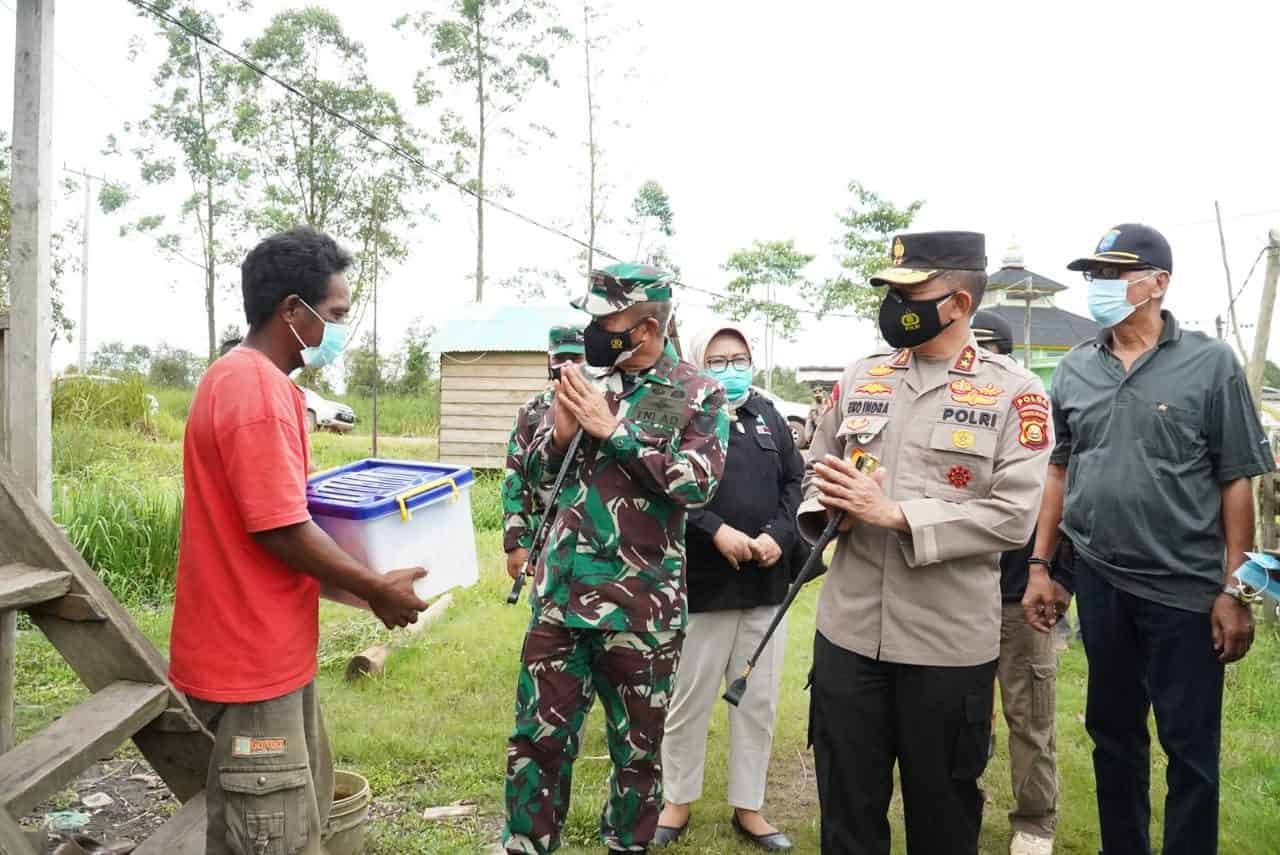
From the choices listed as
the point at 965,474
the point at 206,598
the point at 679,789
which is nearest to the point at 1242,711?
the point at 679,789

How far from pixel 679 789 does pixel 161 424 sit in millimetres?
11892

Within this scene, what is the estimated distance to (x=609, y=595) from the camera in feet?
9.88

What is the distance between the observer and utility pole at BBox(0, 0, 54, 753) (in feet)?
12.2

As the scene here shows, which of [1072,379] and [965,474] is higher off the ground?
[1072,379]

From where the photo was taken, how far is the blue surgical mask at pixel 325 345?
2529mm

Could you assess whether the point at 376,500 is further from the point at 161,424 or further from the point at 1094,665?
the point at 161,424

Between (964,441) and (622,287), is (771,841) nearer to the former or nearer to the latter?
(964,441)

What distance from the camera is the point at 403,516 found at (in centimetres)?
255

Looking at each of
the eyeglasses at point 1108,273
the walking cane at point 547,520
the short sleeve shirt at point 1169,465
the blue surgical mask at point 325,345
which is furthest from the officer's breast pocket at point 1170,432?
the blue surgical mask at point 325,345

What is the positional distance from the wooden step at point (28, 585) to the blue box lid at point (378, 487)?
2.26 feet

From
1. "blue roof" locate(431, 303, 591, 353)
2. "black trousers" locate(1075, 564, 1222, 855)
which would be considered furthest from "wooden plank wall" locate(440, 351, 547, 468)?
"black trousers" locate(1075, 564, 1222, 855)

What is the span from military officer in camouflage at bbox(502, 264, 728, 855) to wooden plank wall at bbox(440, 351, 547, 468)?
11.9m

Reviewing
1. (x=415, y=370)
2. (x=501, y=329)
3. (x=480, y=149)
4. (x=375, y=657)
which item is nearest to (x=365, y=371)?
(x=415, y=370)

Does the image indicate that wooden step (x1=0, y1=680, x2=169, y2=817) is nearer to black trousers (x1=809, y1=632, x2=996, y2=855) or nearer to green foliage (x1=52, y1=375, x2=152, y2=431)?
black trousers (x1=809, y1=632, x2=996, y2=855)
